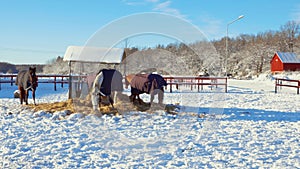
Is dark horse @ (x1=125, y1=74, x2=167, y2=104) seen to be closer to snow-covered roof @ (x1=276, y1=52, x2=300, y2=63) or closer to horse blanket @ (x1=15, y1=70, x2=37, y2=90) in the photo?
horse blanket @ (x1=15, y1=70, x2=37, y2=90)

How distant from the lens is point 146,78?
7883 millimetres

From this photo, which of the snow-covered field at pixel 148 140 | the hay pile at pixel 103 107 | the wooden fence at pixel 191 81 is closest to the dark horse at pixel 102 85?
the hay pile at pixel 103 107

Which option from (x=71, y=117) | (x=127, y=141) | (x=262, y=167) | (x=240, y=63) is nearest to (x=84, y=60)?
(x=71, y=117)

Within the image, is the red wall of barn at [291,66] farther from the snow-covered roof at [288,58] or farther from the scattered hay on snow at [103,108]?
the scattered hay on snow at [103,108]

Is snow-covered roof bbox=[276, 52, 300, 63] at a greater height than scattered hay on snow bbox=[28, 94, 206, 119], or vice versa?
snow-covered roof bbox=[276, 52, 300, 63]

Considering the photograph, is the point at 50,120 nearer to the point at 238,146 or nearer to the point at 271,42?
the point at 238,146

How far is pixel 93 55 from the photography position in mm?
10844

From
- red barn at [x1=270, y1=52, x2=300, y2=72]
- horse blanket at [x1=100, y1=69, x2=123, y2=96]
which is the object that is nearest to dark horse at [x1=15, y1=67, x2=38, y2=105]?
horse blanket at [x1=100, y1=69, x2=123, y2=96]

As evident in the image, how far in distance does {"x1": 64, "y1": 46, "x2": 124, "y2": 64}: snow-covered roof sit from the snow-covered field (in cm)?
359

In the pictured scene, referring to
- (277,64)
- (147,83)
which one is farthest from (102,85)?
(277,64)

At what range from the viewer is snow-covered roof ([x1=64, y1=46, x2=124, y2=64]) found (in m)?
10.6

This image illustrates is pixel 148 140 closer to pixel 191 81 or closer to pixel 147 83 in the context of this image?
pixel 147 83

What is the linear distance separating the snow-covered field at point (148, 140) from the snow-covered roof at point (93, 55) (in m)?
3.59

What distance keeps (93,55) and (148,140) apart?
6.59 meters
